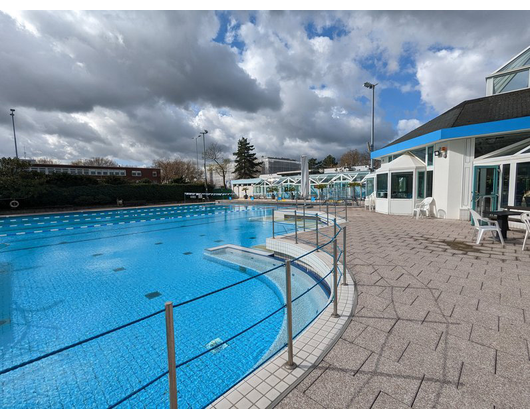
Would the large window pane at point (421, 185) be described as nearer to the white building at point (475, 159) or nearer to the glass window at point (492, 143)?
the white building at point (475, 159)

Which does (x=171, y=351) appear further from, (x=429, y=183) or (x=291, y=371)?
(x=429, y=183)

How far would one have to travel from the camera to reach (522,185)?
7.72m

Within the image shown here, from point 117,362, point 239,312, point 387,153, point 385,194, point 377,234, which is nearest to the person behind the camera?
point 117,362

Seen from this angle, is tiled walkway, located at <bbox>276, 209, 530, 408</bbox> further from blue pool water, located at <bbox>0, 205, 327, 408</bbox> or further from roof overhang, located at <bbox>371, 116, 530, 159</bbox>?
roof overhang, located at <bbox>371, 116, 530, 159</bbox>

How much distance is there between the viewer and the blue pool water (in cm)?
278

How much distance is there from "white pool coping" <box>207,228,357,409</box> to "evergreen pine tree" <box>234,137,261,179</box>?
4524 centimetres

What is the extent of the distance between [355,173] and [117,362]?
2450cm

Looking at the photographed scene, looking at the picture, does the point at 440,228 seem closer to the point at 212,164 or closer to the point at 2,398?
the point at 2,398

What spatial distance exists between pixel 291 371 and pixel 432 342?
1.37 meters

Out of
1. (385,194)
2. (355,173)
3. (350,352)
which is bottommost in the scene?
(350,352)

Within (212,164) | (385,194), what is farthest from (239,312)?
(212,164)

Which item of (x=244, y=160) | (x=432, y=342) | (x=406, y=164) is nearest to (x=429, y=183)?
(x=406, y=164)

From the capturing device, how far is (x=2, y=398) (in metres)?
2.65

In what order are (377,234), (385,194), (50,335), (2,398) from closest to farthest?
(2,398) → (50,335) → (377,234) → (385,194)
